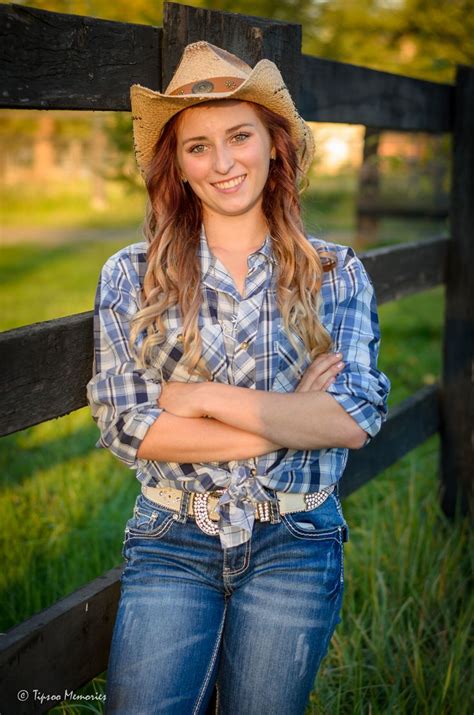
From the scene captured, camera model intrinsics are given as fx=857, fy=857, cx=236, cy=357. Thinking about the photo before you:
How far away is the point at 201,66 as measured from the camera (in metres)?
2.05

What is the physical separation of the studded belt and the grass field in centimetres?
71

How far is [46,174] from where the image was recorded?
26.4 metres

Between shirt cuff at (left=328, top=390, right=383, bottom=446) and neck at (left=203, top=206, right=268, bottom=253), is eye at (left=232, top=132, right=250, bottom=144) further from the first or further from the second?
shirt cuff at (left=328, top=390, right=383, bottom=446)

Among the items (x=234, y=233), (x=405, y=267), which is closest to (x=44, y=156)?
(x=405, y=267)

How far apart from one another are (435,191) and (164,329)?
34.4ft

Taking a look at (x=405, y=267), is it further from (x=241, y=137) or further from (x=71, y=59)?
→ (x=71, y=59)

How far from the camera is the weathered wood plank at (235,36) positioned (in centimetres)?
215

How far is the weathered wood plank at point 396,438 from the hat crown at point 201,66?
1.46 meters

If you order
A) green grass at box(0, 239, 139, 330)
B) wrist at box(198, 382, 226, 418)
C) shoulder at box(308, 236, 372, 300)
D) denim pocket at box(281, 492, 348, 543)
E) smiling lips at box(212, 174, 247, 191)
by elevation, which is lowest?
green grass at box(0, 239, 139, 330)

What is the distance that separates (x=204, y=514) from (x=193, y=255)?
2.13 feet

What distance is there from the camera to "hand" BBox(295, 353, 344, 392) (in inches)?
82.3

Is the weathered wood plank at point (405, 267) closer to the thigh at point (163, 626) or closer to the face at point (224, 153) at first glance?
the face at point (224, 153)

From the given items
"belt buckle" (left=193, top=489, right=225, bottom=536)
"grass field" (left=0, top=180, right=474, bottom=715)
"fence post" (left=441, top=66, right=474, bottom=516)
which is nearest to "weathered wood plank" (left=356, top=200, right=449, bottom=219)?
"grass field" (left=0, top=180, right=474, bottom=715)

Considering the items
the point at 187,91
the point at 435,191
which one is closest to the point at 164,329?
the point at 187,91
